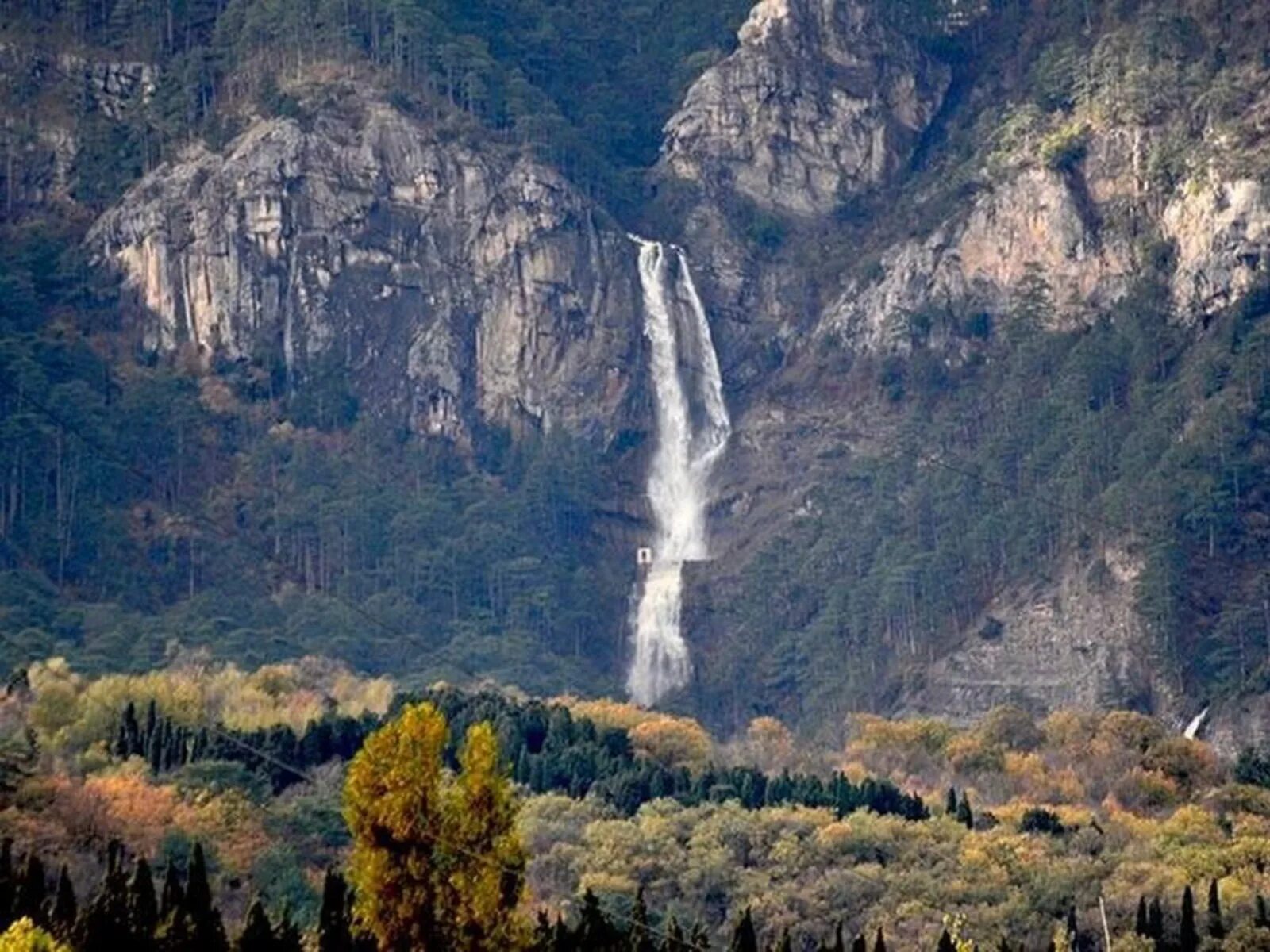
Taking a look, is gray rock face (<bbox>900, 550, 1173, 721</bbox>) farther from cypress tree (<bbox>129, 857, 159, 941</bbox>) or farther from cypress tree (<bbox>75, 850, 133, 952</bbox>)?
cypress tree (<bbox>75, 850, 133, 952</bbox>)

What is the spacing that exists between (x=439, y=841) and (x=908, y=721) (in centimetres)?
8033

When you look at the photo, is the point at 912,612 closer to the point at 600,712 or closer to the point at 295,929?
the point at 600,712

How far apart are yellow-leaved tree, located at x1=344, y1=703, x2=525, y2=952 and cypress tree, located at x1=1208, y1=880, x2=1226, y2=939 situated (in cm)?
2759

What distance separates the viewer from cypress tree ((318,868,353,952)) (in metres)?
99.2

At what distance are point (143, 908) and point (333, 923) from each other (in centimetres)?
629

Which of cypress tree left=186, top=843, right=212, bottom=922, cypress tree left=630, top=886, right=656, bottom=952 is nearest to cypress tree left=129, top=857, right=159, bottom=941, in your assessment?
cypress tree left=186, top=843, right=212, bottom=922

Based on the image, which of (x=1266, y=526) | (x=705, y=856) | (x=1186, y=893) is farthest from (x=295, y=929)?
(x=1266, y=526)

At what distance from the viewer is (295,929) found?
327ft

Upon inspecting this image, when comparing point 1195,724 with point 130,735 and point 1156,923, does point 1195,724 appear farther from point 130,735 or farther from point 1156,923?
point 1156,923

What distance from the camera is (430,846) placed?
10438 centimetres

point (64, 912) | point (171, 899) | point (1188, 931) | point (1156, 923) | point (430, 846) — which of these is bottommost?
point (1156, 923)

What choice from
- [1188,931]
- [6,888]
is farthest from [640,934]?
[1188,931]

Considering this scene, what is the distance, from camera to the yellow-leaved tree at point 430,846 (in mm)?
102938

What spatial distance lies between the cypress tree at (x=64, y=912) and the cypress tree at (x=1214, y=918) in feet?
131
